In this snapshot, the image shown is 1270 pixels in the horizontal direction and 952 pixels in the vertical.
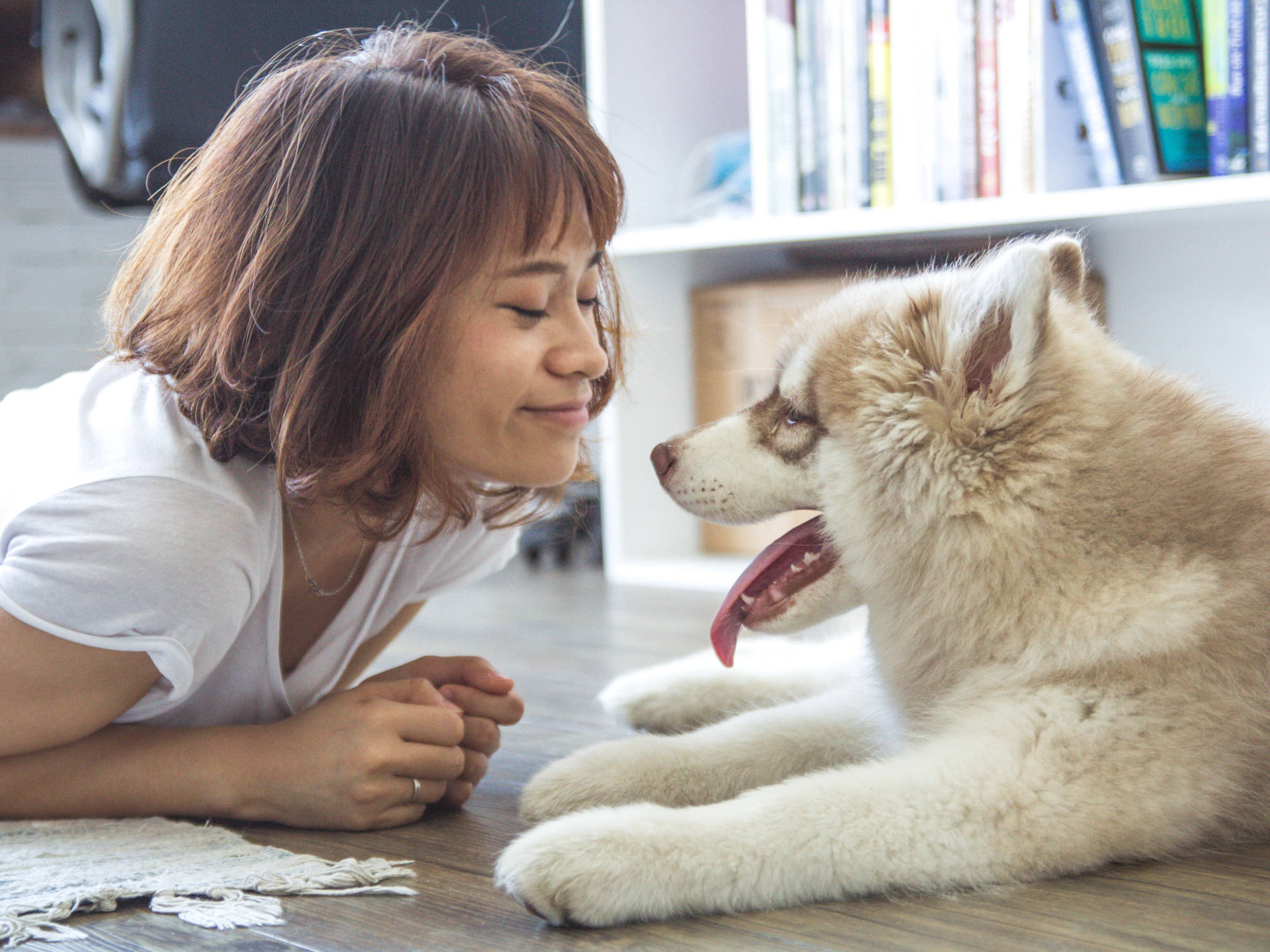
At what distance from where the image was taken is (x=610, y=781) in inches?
A: 43.7

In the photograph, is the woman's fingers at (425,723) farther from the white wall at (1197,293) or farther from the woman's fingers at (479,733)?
the white wall at (1197,293)

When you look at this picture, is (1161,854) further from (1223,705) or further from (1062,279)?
(1062,279)

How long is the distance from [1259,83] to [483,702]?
5.79ft

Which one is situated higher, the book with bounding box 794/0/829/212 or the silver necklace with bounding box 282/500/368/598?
the book with bounding box 794/0/829/212

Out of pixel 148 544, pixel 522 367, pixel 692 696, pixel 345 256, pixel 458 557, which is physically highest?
pixel 345 256

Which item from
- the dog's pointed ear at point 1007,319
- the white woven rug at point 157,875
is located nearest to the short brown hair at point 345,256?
the white woven rug at point 157,875

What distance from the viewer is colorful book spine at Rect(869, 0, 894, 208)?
2533mm

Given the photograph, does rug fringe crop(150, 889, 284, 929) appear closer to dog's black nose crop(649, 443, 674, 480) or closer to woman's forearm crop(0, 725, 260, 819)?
woman's forearm crop(0, 725, 260, 819)

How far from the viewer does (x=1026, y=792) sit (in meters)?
0.92

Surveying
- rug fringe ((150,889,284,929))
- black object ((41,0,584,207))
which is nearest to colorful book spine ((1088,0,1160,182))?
black object ((41,0,584,207))

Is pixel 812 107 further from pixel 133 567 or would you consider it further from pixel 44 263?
pixel 44 263

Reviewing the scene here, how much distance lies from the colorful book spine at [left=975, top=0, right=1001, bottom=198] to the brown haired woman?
4.75ft

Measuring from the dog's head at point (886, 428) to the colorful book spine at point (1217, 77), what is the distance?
3.81ft

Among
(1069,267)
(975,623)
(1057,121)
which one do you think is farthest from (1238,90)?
(975,623)
